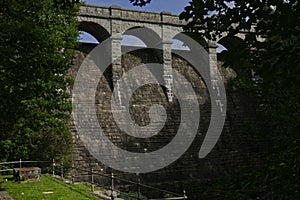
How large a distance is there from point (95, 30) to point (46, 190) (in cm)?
1683

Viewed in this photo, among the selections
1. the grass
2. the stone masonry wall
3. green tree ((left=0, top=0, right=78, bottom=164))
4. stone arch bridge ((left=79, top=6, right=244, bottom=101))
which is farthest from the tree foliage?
stone arch bridge ((left=79, top=6, right=244, bottom=101))

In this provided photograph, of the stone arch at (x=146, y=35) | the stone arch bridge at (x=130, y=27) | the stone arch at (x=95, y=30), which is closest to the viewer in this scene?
the stone arch bridge at (x=130, y=27)

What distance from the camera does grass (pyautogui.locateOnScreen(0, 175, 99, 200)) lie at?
494 inches

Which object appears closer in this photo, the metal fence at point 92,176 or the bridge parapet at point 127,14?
the metal fence at point 92,176

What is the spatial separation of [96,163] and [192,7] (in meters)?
21.5

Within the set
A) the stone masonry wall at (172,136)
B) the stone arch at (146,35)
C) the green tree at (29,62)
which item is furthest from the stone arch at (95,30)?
the green tree at (29,62)

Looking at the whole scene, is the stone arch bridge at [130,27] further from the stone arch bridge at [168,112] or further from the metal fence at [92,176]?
→ the metal fence at [92,176]

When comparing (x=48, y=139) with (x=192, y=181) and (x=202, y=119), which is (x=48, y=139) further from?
(x=202, y=119)

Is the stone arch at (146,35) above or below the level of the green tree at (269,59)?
above

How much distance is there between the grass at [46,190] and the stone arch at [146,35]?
1570cm

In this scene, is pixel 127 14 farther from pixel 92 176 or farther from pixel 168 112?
pixel 92 176

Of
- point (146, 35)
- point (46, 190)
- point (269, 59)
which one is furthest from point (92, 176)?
point (146, 35)

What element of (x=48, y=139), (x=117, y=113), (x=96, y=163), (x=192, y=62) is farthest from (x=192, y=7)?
(x=192, y=62)

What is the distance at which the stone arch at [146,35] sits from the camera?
97.1ft
